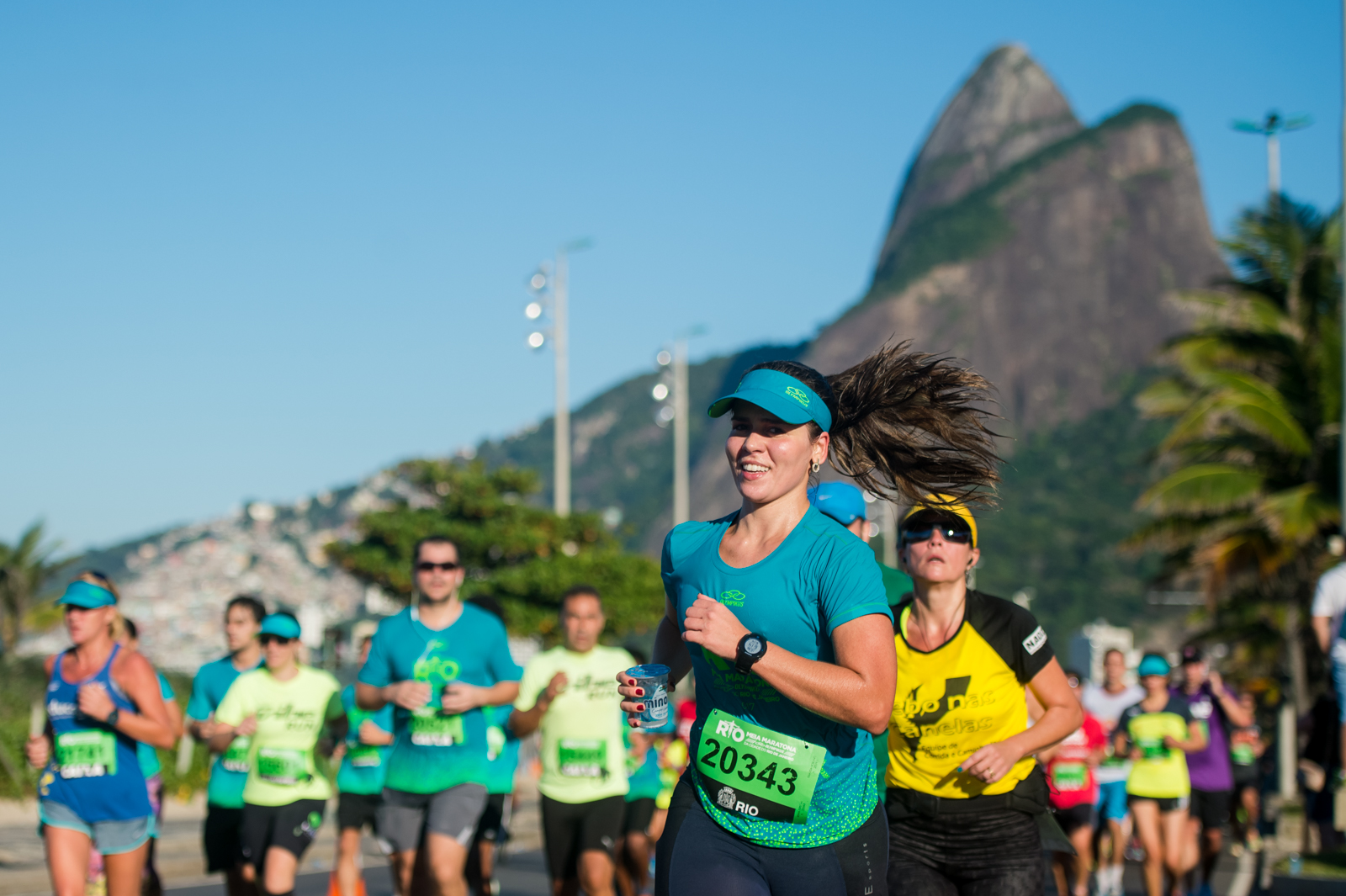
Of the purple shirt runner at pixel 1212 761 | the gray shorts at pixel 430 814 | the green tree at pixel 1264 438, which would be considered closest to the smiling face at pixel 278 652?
the gray shorts at pixel 430 814

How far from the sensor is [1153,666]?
11.4 metres

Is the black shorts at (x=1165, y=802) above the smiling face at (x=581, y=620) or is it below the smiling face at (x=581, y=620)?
below

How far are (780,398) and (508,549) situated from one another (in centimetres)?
3066

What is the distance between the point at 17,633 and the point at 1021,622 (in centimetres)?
3050

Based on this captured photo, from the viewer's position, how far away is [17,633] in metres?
31.4

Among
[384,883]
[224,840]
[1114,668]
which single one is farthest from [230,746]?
[1114,668]

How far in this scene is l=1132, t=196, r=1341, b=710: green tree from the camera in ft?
70.3

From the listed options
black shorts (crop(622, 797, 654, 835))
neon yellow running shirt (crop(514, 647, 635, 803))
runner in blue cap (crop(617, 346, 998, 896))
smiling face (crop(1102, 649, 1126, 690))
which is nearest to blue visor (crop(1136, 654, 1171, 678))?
smiling face (crop(1102, 649, 1126, 690))

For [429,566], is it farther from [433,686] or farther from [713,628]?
[713,628]

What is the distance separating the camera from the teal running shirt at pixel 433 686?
24.1ft

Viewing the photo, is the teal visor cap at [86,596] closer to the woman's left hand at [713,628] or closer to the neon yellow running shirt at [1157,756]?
the woman's left hand at [713,628]

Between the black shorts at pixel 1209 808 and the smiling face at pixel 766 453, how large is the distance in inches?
391

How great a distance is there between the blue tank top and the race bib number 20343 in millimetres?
4229

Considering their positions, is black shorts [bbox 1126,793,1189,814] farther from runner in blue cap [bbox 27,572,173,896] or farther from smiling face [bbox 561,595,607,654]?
runner in blue cap [bbox 27,572,173,896]
